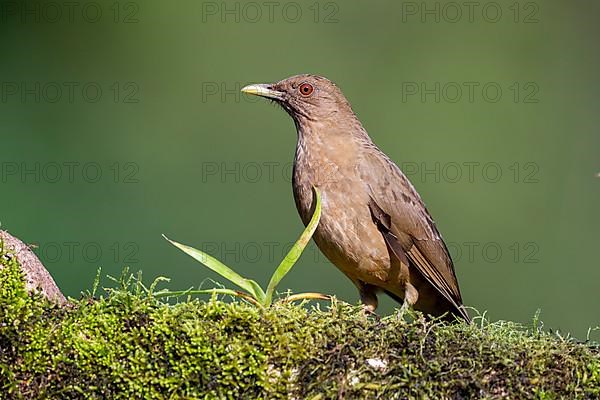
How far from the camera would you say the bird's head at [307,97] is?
4.95m

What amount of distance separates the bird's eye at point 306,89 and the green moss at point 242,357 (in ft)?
8.22

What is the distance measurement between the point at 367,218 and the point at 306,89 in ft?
3.18

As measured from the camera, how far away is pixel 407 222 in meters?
4.62

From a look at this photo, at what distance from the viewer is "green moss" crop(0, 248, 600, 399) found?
2.51 metres

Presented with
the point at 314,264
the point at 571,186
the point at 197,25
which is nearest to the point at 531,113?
the point at 571,186

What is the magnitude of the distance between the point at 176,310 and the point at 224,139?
19.6 feet

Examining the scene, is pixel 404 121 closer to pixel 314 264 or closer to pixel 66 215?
pixel 314 264

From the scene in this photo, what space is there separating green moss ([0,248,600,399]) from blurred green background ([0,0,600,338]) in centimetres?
437
